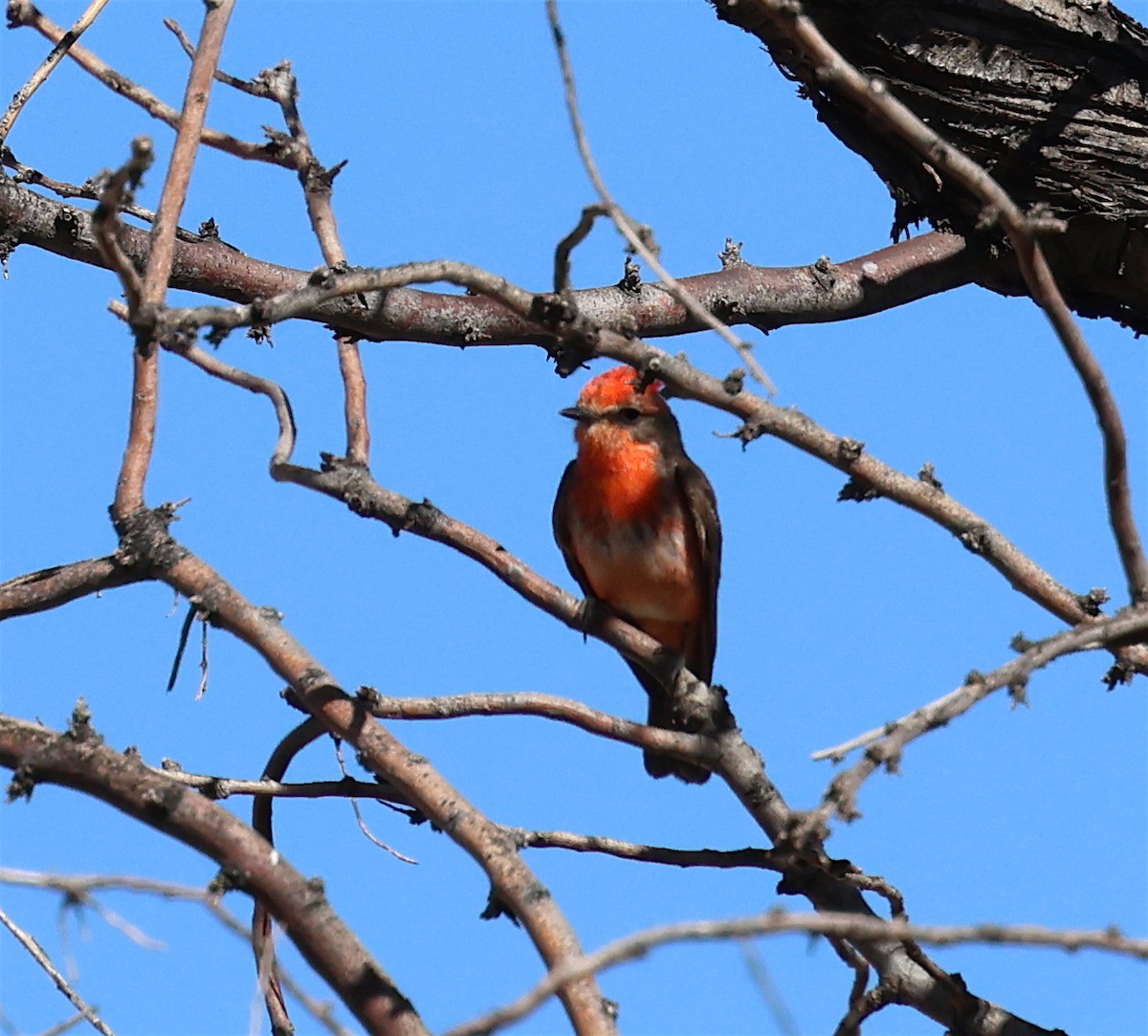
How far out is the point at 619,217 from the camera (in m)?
3.51

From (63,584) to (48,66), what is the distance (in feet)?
5.41

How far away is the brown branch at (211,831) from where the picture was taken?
147 inches

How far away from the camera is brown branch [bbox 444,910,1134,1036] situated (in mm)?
2346

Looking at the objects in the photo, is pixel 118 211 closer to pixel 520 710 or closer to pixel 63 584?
pixel 63 584

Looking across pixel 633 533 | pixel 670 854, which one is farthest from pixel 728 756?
pixel 633 533

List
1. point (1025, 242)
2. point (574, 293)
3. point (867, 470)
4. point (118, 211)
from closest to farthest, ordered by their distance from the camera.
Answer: point (118, 211)
point (1025, 242)
point (867, 470)
point (574, 293)

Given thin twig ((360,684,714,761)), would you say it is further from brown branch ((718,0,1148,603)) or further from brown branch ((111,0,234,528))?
brown branch ((718,0,1148,603))

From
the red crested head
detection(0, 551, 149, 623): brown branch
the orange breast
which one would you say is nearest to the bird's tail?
the orange breast

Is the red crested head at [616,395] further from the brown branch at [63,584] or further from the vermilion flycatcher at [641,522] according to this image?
the brown branch at [63,584]

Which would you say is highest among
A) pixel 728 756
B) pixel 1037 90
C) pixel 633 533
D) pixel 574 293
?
pixel 1037 90

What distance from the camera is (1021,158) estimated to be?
5.68 metres

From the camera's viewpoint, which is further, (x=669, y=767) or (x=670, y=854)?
(x=669, y=767)

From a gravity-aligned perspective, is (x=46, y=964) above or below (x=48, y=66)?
below

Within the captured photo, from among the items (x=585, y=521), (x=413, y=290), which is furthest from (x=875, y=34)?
(x=585, y=521)
